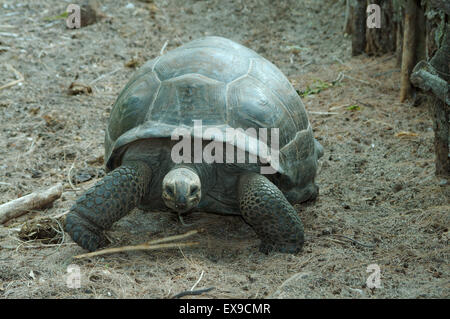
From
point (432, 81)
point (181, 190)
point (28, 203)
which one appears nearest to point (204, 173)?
point (181, 190)

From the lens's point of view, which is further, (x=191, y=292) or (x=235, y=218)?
(x=235, y=218)

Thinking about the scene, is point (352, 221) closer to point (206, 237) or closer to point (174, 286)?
point (206, 237)

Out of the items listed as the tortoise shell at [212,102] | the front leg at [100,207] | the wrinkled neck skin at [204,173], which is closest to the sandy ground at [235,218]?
the front leg at [100,207]

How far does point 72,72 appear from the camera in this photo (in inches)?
268

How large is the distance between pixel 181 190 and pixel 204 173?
41 cm

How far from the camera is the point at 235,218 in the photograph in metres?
3.95

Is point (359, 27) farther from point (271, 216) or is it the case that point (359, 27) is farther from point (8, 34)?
point (8, 34)

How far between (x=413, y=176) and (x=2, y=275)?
9.56ft

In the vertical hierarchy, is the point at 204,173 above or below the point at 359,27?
below

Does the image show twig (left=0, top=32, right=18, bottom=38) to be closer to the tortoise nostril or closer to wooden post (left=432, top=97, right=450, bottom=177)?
the tortoise nostril

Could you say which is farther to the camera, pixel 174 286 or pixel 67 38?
pixel 67 38

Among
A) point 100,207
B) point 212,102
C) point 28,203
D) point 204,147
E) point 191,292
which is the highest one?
point 212,102
